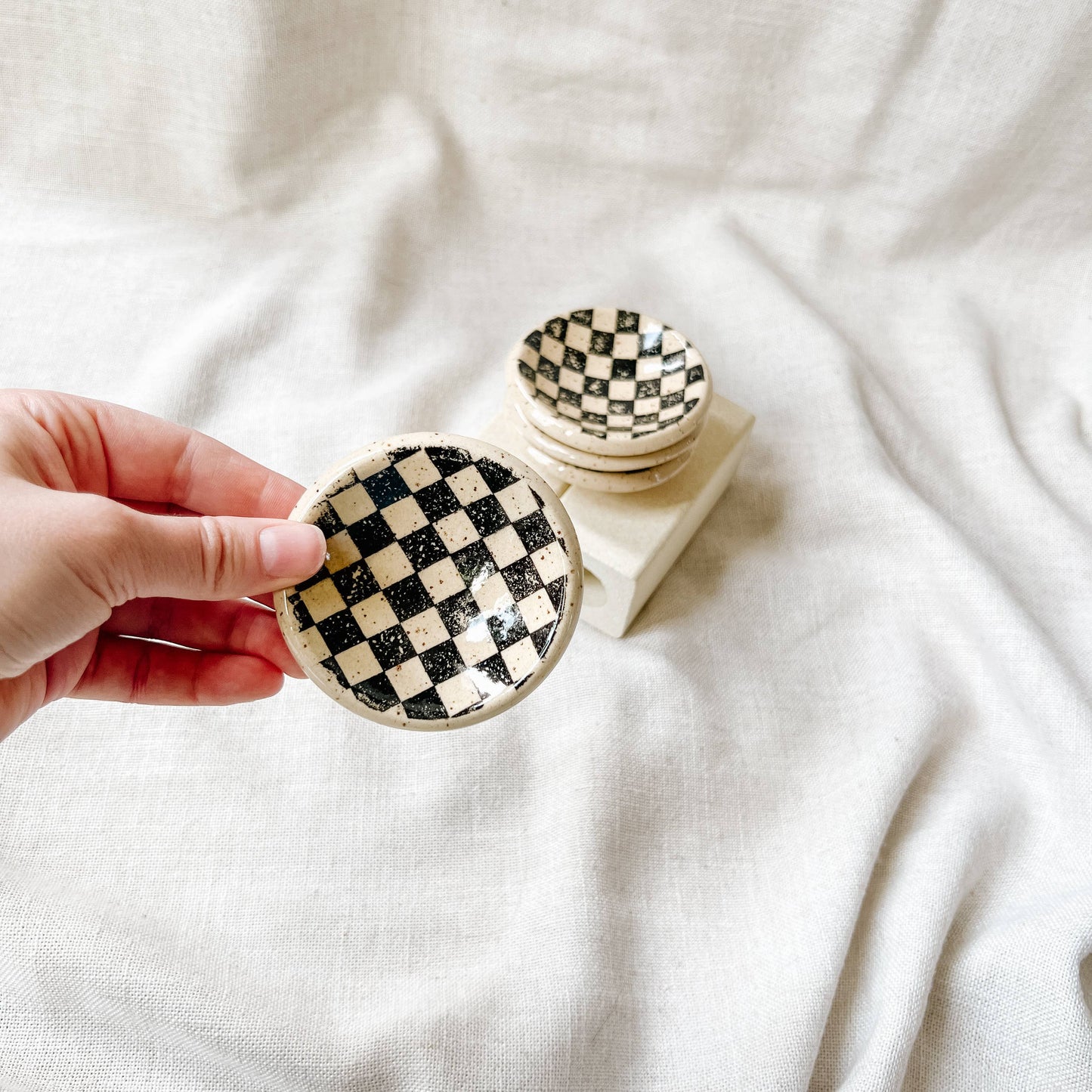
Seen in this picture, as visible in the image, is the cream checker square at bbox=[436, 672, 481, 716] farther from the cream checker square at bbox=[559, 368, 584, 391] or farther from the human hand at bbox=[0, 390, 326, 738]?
the cream checker square at bbox=[559, 368, 584, 391]

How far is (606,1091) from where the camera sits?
103 centimetres

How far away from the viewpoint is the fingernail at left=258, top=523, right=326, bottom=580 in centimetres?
89

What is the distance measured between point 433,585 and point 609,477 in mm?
292

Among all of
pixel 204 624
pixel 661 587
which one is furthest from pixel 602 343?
pixel 204 624

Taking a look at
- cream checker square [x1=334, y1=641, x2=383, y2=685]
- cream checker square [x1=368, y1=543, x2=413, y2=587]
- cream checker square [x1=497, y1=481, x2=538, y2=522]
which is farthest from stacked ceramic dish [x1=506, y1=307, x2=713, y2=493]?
cream checker square [x1=334, y1=641, x2=383, y2=685]

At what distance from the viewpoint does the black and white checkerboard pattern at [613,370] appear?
125 cm

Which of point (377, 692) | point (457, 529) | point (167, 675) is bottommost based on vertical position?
point (167, 675)

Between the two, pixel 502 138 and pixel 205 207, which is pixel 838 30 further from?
pixel 205 207

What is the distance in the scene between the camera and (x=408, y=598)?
1047mm

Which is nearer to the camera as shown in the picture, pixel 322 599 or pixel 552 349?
pixel 322 599

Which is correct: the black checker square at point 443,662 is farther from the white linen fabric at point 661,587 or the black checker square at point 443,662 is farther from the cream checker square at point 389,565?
the white linen fabric at point 661,587

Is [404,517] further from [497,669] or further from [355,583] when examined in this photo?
[497,669]

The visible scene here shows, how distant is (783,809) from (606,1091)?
1.34ft

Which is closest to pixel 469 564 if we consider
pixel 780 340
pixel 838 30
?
pixel 780 340
